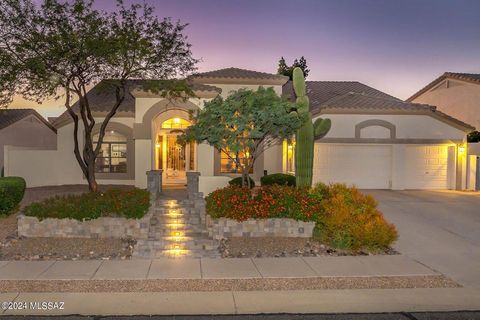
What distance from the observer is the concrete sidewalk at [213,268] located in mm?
8641

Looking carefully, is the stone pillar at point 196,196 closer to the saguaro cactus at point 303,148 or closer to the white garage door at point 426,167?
the saguaro cactus at point 303,148

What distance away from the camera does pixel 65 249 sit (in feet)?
34.7

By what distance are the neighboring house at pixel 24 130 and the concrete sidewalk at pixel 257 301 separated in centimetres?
1828

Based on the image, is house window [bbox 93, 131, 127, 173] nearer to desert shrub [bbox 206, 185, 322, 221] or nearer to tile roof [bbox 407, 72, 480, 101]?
desert shrub [bbox 206, 185, 322, 221]

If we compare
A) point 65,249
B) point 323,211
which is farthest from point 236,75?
point 65,249

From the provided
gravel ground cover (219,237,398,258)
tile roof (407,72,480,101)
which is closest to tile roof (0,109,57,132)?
gravel ground cover (219,237,398,258)

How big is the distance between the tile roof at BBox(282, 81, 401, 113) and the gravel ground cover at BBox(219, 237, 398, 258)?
1421 cm

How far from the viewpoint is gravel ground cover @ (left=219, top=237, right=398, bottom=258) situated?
1051cm

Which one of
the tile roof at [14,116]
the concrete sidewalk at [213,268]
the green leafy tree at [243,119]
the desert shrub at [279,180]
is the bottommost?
the concrete sidewalk at [213,268]

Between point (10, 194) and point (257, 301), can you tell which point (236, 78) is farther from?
point (257, 301)

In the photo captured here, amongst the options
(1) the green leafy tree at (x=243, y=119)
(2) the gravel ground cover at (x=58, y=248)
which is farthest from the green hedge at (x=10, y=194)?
(1) the green leafy tree at (x=243, y=119)

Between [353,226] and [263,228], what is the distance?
2507 millimetres

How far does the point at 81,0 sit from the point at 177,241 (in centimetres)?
871

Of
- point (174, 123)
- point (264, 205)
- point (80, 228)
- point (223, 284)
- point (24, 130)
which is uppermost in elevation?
point (174, 123)
